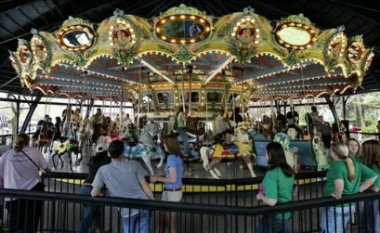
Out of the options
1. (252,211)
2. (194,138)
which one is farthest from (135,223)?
(194,138)

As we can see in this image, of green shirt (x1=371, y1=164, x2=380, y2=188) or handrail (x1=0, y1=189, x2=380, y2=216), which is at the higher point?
green shirt (x1=371, y1=164, x2=380, y2=188)

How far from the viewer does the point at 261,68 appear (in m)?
9.45

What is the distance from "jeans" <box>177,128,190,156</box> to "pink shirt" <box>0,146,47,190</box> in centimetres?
472

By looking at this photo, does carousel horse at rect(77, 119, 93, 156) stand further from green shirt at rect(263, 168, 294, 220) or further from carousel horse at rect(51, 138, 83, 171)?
green shirt at rect(263, 168, 294, 220)

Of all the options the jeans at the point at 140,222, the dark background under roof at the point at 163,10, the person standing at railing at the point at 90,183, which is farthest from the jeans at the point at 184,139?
the dark background under roof at the point at 163,10

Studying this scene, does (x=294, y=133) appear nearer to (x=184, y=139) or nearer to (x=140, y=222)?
(x=184, y=139)

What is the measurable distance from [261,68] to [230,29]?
12.6 feet

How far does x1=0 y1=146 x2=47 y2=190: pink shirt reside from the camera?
10.4 ft

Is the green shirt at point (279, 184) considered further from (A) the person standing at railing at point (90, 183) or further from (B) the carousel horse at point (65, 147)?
(B) the carousel horse at point (65, 147)

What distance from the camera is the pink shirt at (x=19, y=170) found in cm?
318

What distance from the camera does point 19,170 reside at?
3195 mm

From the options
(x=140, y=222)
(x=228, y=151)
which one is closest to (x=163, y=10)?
(x=228, y=151)

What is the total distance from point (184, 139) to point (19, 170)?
4998mm

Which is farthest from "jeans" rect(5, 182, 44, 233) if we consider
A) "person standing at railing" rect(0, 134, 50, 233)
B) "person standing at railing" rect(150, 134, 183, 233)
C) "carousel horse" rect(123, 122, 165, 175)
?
"carousel horse" rect(123, 122, 165, 175)
